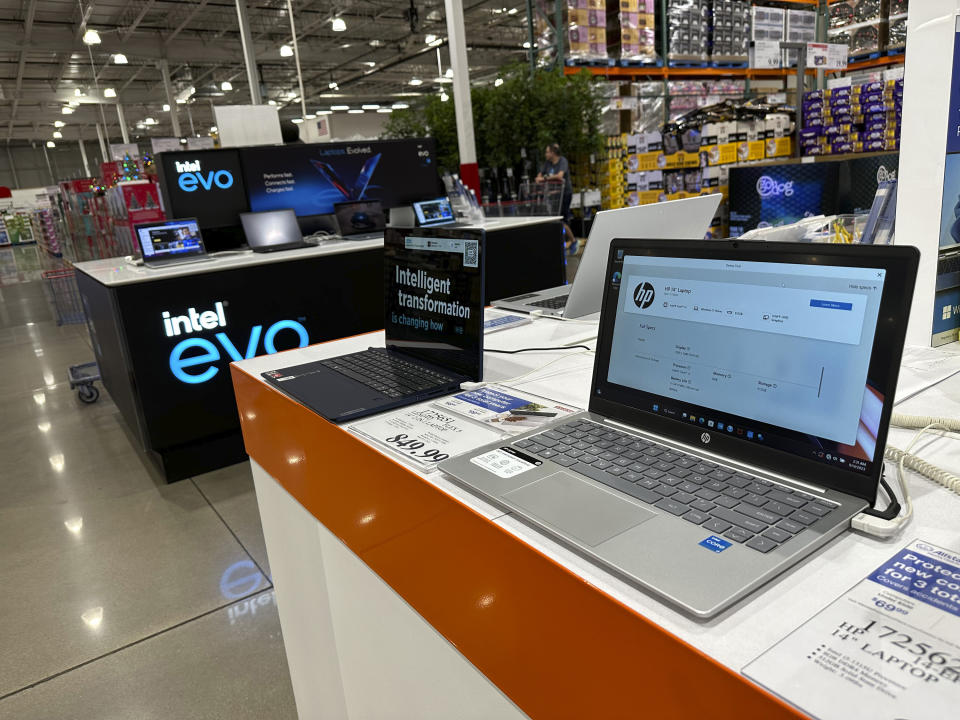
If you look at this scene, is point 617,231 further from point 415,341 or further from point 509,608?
point 509,608

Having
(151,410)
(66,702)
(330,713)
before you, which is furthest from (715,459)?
(151,410)

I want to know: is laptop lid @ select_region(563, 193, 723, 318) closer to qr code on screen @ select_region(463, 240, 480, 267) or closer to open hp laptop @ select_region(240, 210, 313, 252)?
qr code on screen @ select_region(463, 240, 480, 267)

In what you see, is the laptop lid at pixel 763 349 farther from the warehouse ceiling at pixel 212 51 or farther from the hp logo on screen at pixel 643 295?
the warehouse ceiling at pixel 212 51

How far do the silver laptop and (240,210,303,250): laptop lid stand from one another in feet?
7.88

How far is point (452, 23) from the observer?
210 inches

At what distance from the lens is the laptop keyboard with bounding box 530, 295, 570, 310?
1.79 meters

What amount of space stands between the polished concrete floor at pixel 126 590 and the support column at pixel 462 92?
11.3 feet

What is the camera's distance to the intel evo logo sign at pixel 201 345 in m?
2.99

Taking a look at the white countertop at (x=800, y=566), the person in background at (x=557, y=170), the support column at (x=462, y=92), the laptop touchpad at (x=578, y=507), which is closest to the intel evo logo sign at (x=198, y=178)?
the support column at (x=462, y=92)

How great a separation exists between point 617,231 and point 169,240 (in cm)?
259

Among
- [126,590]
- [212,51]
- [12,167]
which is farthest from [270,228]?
[12,167]

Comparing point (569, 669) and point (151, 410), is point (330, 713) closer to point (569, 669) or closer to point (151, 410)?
point (569, 669)

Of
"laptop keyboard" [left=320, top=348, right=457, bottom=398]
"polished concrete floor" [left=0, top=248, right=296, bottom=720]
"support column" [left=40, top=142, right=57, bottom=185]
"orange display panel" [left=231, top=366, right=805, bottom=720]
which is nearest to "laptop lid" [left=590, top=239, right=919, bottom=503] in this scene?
"orange display panel" [left=231, top=366, right=805, bottom=720]

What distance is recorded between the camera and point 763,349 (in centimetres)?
73
